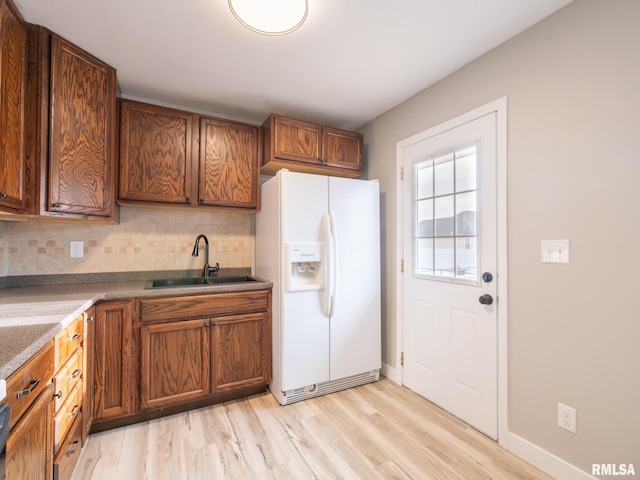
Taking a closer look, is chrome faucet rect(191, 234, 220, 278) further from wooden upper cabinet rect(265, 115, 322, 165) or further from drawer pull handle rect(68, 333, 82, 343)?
drawer pull handle rect(68, 333, 82, 343)

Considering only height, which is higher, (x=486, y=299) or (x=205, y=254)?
(x=205, y=254)

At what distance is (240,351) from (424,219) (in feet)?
5.66

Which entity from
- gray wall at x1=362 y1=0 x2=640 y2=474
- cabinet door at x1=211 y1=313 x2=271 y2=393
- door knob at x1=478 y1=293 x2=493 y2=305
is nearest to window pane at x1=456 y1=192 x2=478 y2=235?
gray wall at x1=362 y1=0 x2=640 y2=474

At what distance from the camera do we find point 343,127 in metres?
3.11

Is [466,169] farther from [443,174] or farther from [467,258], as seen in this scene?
[467,258]

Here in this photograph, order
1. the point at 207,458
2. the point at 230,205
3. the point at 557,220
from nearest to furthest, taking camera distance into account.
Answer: the point at 557,220 < the point at 207,458 < the point at 230,205

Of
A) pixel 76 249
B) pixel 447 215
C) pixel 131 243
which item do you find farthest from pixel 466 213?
pixel 76 249

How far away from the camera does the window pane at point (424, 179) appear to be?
2.30 metres

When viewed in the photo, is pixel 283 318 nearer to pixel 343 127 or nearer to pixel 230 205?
pixel 230 205

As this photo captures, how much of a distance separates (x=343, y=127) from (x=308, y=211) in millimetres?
1248

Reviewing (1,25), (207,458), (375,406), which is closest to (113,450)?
(207,458)

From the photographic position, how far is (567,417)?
60.0 inches

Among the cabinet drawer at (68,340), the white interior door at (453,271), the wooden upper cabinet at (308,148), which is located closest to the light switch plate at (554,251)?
the white interior door at (453,271)

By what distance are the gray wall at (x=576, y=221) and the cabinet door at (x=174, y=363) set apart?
6.52ft
